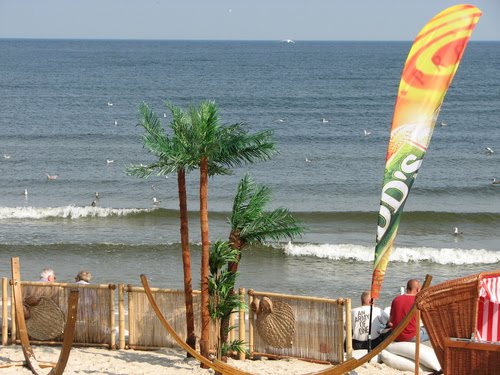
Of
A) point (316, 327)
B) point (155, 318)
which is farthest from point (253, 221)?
point (155, 318)

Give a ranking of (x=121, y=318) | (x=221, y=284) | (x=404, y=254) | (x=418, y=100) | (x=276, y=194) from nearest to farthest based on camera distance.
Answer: (x=418, y=100) < (x=221, y=284) < (x=121, y=318) < (x=404, y=254) < (x=276, y=194)

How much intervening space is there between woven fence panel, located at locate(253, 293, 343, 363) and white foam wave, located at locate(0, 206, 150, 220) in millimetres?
15889

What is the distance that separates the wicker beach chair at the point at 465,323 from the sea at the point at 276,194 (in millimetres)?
5959

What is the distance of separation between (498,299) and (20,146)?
34713 millimetres

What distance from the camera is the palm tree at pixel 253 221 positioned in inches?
396

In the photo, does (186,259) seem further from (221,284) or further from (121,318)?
(121,318)

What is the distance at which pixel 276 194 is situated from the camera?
29531 millimetres

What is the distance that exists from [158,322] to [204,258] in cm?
144

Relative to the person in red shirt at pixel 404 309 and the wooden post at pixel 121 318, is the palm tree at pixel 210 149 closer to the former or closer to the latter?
the wooden post at pixel 121 318

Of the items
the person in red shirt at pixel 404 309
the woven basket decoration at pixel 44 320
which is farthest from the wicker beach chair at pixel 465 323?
Result: the woven basket decoration at pixel 44 320

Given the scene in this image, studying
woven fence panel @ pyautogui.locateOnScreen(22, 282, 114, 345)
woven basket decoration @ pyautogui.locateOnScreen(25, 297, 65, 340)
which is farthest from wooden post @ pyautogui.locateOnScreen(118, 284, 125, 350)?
woven basket decoration @ pyautogui.locateOnScreen(25, 297, 65, 340)

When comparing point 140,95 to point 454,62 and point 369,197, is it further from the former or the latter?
point 454,62

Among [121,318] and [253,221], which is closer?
[253,221]

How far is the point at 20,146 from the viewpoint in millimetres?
39625
